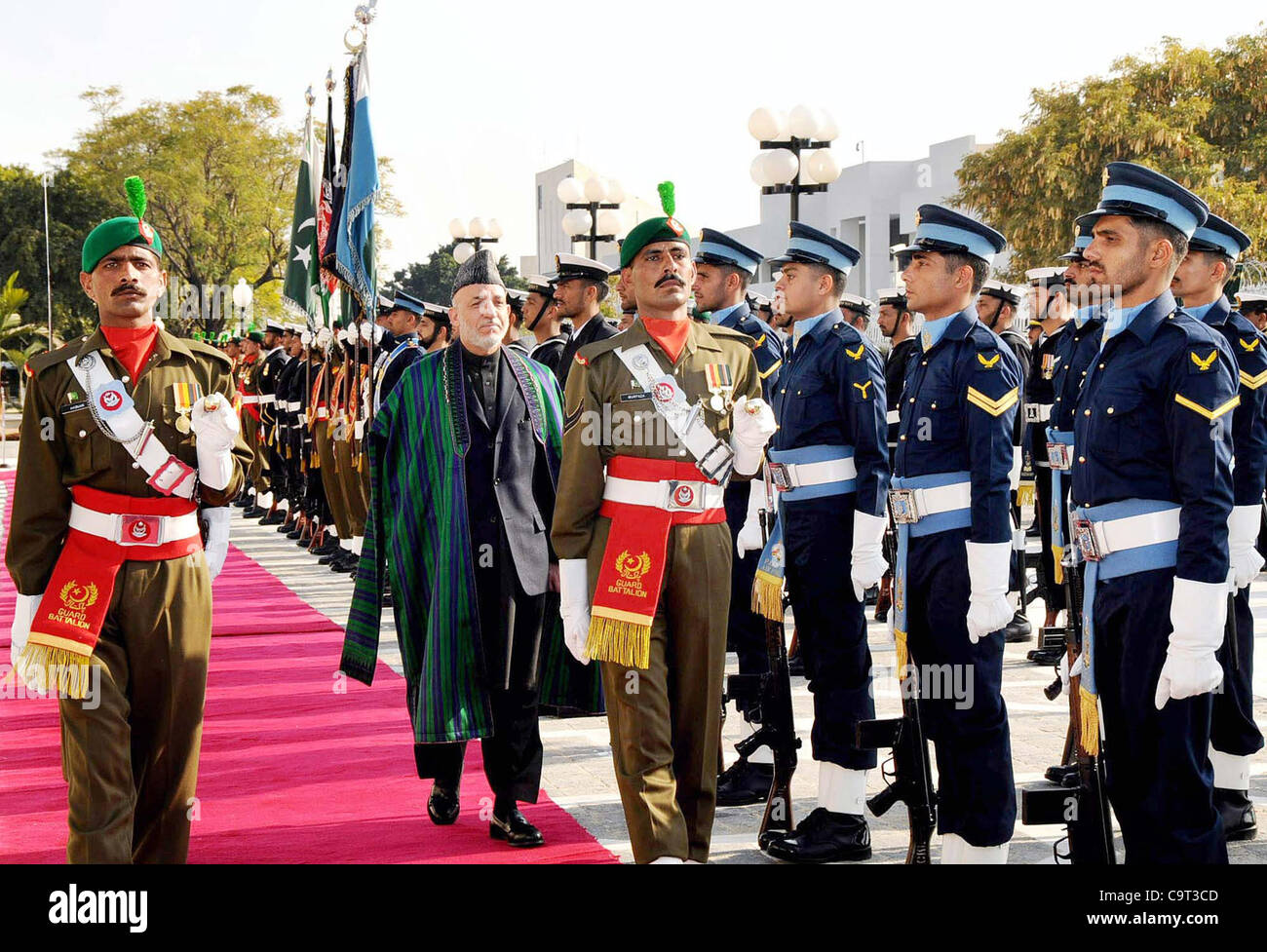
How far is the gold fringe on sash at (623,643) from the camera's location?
4684 mm

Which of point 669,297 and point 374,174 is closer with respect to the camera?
point 669,297

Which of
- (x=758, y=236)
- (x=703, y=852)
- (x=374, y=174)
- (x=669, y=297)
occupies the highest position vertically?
(x=758, y=236)

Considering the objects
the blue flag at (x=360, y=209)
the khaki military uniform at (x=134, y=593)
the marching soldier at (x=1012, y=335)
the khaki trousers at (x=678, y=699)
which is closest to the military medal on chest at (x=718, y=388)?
the khaki trousers at (x=678, y=699)

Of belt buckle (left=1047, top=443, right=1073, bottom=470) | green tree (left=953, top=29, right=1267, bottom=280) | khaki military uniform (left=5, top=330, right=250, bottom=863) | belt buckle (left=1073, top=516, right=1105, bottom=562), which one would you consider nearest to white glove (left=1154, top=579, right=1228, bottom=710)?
belt buckle (left=1073, top=516, right=1105, bottom=562)

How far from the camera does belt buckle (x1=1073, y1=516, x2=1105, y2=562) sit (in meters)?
4.18

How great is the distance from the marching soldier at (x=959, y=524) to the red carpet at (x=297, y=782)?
4.55 ft

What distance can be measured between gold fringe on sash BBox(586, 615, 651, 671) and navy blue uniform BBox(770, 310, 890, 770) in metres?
0.96

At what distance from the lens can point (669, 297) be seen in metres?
4.90

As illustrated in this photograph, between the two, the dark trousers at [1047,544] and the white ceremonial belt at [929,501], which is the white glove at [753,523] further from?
the dark trousers at [1047,544]

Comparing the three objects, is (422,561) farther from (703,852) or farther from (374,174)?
(374,174)

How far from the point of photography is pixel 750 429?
4781 millimetres

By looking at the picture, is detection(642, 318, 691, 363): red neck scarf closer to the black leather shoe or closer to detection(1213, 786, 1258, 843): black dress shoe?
detection(1213, 786, 1258, 843): black dress shoe

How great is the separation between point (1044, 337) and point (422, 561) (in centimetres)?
591
